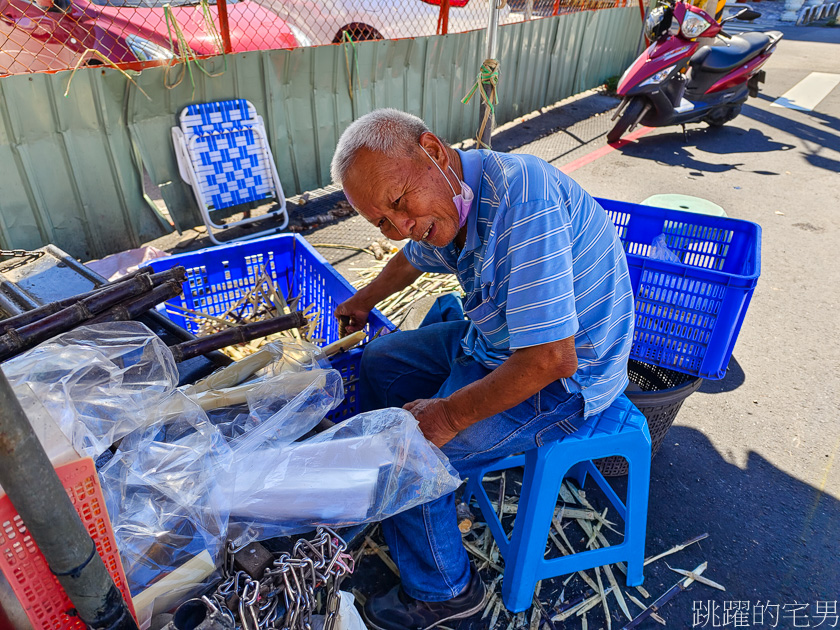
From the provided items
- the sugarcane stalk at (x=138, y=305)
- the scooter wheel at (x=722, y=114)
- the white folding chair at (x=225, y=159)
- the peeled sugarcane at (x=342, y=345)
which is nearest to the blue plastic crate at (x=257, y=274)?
the peeled sugarcane at (x=342, y=345)

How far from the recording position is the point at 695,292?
2.37 metres

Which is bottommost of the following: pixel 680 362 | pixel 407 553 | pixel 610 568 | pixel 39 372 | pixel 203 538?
pixel 610 568

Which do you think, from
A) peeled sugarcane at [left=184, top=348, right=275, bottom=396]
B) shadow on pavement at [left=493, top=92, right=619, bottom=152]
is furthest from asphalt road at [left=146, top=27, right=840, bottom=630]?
peeled sugarcane at [left=184, top=348, right=275, bottom=396]

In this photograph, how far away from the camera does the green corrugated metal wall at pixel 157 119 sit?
12.6ft

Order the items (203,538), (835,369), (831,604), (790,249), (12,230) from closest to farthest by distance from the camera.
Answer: (203,538) < (831,604) < (835,369) < (12,230) < (790,249)

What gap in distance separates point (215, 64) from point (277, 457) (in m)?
4.13

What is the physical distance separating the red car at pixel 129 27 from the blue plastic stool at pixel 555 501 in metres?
4.22

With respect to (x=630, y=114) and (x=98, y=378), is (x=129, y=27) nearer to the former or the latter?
(x=98, y=378)

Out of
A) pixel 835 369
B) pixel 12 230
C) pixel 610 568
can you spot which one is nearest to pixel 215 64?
pixel 12 230

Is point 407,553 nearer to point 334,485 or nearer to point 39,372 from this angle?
point 334,485

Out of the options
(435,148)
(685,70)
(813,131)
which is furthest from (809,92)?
(435,148)

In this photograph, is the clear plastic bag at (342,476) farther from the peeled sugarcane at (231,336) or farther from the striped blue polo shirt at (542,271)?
the peeled sugarcane at (231,336)

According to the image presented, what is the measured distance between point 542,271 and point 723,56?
24.5 ft

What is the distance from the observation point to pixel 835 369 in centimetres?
345
